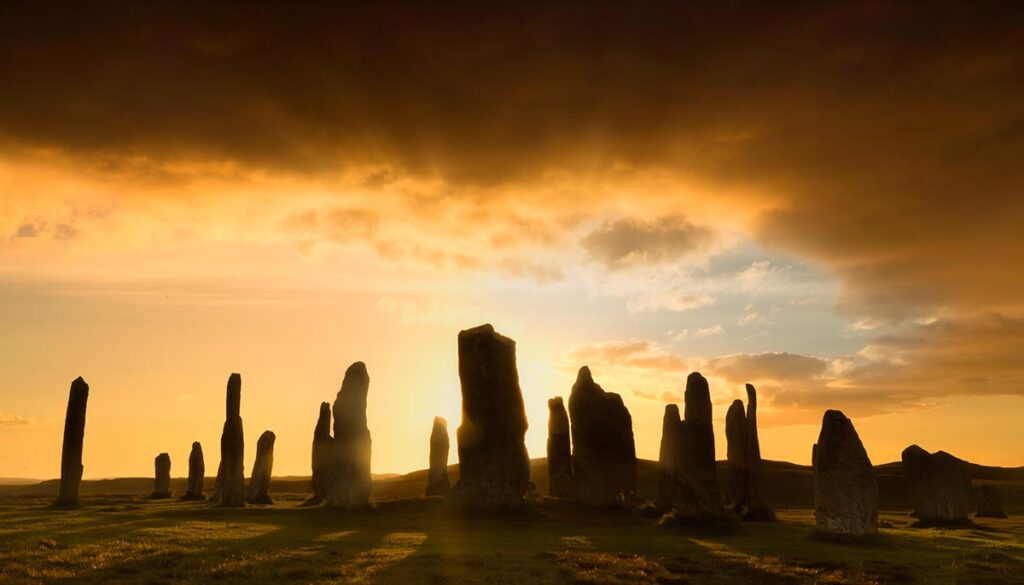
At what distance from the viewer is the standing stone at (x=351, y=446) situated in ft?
150

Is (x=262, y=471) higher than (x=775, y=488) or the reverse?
higher

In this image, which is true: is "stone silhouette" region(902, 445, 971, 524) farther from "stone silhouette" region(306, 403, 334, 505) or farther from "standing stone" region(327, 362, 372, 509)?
"stone silhouette" region(306, 403, 334, 505)

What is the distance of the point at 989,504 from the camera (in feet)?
211

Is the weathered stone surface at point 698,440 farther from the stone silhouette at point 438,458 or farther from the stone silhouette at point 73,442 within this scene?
the stone silhouette at point 73,442

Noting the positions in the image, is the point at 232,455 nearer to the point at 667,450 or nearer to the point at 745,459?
the point at 667,450

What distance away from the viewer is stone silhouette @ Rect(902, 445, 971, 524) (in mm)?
49344

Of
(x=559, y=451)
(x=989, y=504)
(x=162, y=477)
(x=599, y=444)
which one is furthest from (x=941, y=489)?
(x=162, y=477)

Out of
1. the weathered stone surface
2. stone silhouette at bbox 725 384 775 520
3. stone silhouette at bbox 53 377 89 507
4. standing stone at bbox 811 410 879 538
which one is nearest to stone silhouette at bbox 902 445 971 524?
stone silhouette at bbox 725 384 775 520

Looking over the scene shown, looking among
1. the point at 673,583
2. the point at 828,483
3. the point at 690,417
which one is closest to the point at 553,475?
the point at 690,417

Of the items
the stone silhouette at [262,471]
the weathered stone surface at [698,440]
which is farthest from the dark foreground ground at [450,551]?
the stone silhouette at [262,471]

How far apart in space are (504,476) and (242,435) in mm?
18427

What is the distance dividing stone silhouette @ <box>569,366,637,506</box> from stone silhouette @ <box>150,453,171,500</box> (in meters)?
33.7

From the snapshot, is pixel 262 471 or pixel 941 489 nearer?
pixel 941 489

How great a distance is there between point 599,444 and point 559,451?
8112mm
